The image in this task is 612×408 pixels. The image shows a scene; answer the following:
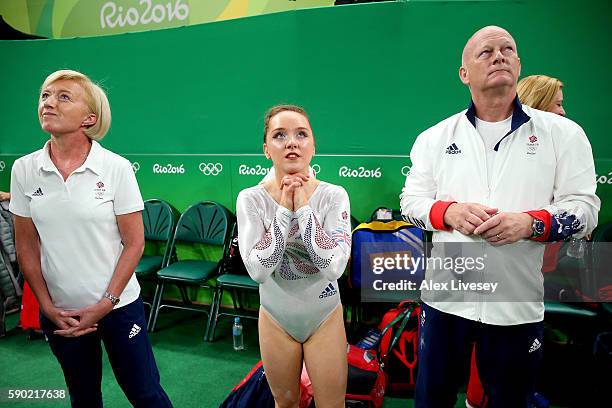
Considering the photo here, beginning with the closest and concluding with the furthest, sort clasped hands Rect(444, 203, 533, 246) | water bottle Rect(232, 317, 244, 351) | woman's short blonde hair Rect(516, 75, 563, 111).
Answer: clasped hands Rect(444, 203, 533, 246)
woman's short blonde hair Rect(516, 75, 563, 111)
water bottle Rect(232, 317, 244, 351)

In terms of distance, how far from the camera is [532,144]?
1604mm

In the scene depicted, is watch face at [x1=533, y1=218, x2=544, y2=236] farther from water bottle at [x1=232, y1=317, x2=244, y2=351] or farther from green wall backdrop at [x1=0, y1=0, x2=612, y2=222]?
water bottle at [x1=232, y1=317, x2=244, y2=351]

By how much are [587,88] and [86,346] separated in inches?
144

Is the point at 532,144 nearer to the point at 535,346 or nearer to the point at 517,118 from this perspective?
the point at 517,118

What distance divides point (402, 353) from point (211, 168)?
8.14 feet

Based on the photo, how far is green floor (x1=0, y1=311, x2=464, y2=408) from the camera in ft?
9.59

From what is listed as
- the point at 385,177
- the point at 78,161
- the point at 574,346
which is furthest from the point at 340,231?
the point at 574,346

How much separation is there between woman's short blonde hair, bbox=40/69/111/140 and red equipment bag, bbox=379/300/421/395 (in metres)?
2.16

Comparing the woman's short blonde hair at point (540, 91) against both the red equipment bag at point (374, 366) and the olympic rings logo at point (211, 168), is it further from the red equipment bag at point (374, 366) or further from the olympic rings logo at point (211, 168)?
the olympic rings logo at point (211, 168)

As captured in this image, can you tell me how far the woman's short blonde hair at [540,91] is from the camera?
90.7 inches

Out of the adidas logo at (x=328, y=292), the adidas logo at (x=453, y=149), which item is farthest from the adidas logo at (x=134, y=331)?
the adidas logo at (x=453, y=149)

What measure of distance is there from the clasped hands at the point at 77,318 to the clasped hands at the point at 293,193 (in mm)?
811

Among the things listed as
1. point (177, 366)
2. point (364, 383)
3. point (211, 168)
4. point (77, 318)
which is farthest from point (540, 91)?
point (177, 366)

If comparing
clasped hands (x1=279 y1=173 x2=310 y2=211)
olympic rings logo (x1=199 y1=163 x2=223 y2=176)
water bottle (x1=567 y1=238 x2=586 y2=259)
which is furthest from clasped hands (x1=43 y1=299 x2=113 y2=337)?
water bottle (x1=567 y1=238 x2=586 y2=259)
